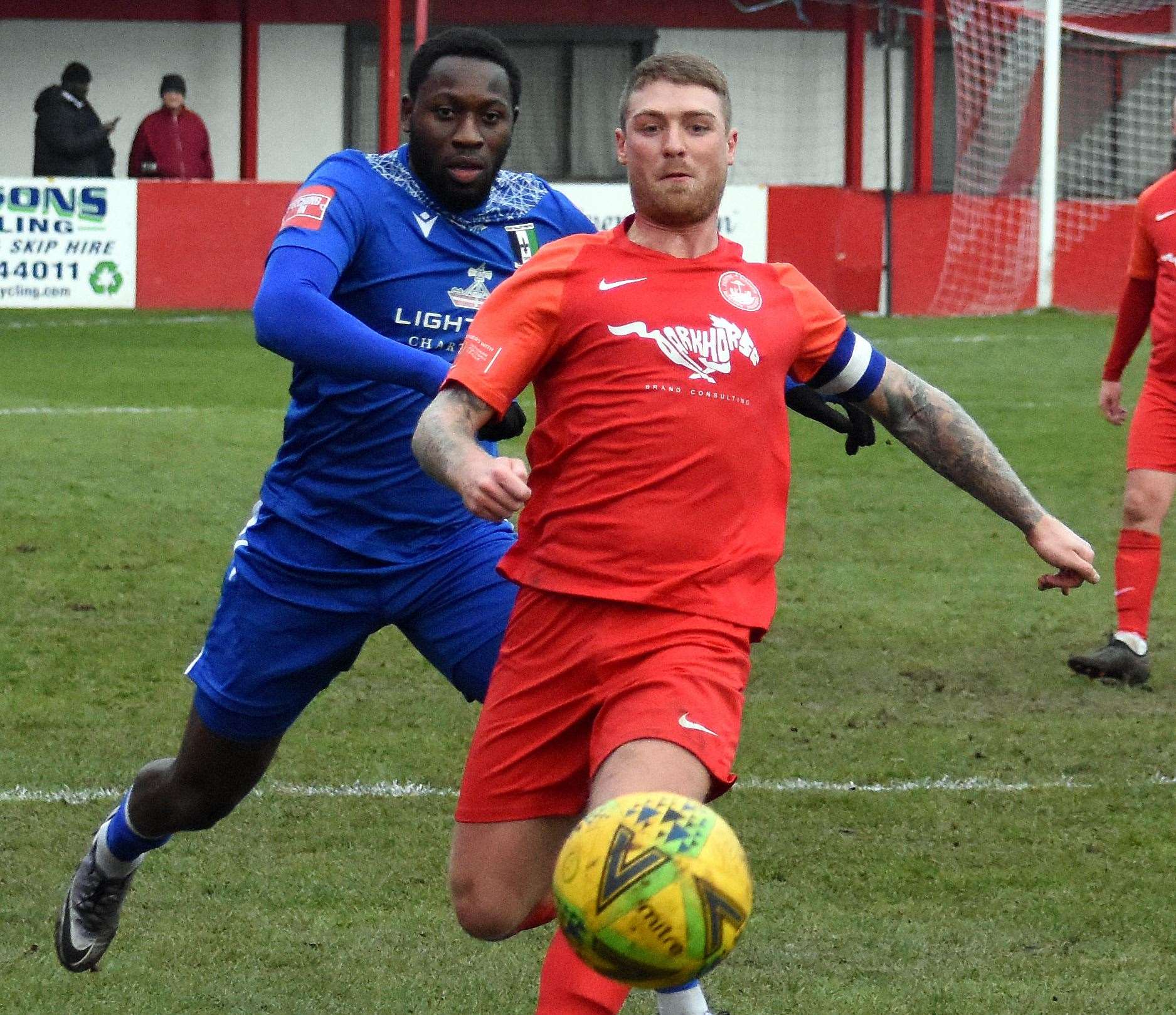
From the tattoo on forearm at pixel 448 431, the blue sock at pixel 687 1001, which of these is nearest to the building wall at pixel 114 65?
the tattoo on forearm at pixel 448 431

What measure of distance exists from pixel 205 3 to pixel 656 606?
25.3 m

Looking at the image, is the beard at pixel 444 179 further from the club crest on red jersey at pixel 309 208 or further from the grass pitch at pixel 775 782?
the grass pitch at pixel 775 782

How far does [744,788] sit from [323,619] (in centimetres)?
210

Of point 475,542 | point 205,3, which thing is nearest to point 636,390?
point 475,542

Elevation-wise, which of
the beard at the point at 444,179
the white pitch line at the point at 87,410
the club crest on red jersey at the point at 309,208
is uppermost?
the beard at the point at 444,179

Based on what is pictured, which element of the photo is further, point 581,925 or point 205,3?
point 205,3

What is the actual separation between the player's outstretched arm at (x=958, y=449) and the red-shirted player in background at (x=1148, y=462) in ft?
12.7

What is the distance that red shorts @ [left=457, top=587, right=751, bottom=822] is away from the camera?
13.6 ft

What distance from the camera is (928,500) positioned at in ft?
40.5

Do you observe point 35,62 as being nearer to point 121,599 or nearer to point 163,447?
point 163,447

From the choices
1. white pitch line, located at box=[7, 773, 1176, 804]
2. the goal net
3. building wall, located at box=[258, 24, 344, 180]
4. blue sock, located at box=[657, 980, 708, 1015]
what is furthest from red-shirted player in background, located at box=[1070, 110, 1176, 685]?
building wall, located at box=[258, 24, 344, 180]

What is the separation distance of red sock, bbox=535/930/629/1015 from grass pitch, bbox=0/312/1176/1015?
870 millimetres

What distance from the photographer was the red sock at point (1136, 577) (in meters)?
8.52

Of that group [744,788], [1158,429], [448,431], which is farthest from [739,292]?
[1158,429]
